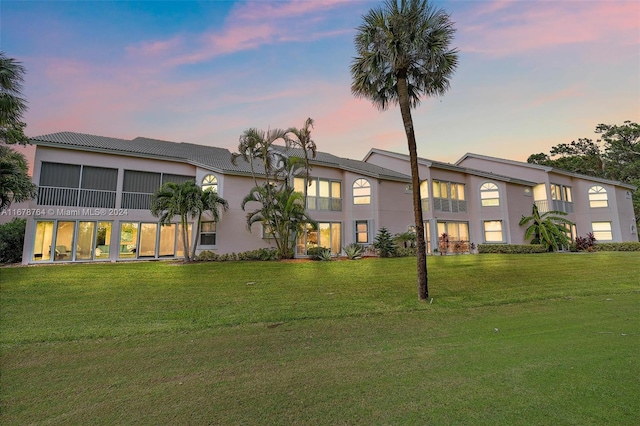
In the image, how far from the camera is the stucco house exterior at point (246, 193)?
16.2 m

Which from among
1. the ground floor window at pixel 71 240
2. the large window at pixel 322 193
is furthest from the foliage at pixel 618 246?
the ground floor window at pixel 71 240

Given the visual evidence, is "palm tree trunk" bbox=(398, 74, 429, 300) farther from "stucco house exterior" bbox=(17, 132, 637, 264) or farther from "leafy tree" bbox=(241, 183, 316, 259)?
"stucco house exterior" bbox=(17, 132, 637, 264)

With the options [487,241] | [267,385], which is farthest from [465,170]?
[267,385]

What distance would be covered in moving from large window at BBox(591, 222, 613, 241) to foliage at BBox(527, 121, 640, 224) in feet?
42.7

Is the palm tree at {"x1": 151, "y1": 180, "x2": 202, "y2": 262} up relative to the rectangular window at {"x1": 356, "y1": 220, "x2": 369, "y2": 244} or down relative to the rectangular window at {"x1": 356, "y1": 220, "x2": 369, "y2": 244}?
up

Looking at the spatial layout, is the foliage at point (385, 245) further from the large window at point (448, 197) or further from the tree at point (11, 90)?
the tree at point (11, 90)

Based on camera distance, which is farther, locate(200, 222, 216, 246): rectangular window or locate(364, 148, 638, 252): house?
locate(364, 148, 638, 252): house

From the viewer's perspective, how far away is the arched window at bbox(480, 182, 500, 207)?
2331cm

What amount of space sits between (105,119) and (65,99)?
3099mm

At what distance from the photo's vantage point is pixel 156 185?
18422 mm

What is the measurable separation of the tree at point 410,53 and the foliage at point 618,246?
79.4 ft

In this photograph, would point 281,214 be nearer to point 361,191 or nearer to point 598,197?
point 361,191

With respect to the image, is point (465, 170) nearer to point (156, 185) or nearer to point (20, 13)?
point (156, 185)

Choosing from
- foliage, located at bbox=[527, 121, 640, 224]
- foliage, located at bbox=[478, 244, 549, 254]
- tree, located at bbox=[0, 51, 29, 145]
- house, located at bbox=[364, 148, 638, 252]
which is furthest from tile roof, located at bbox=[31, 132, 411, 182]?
foliage, located at bbox=[527, 121, 640, 224]
